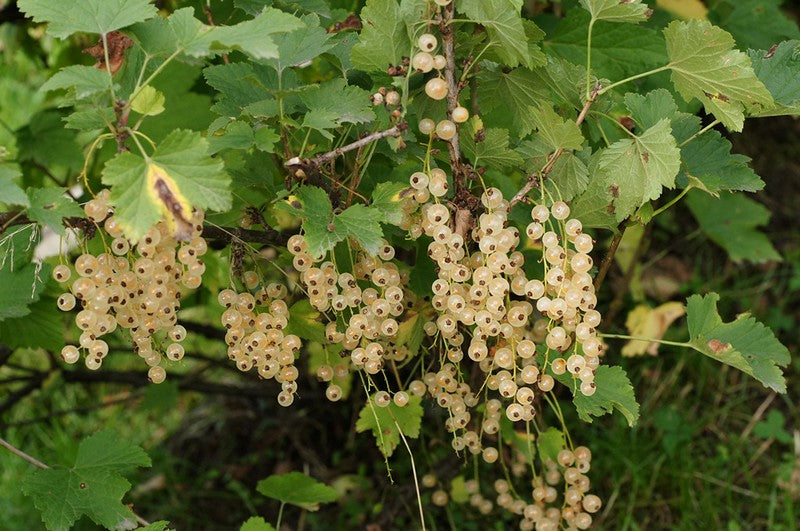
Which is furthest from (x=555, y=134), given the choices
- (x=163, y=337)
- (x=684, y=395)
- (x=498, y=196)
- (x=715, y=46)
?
(x=684, y=395)

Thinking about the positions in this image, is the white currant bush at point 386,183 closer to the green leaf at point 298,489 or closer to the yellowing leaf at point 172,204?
the yellowing leaf at point 172,204

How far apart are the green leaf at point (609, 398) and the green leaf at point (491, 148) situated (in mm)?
347

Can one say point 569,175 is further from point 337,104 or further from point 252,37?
point 252,37

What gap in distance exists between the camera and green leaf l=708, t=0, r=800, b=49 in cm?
190

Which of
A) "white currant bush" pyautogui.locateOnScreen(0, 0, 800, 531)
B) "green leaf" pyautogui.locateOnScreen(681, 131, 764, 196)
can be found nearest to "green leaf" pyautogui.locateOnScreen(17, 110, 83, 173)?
"white currant bush" pyautogui.locateOnScreen(0, 0, 800, 531)

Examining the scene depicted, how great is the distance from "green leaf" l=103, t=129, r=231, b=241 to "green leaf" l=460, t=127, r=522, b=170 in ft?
1.25

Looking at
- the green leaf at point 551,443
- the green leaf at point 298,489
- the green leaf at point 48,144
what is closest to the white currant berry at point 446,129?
the green leaf at point 551,443

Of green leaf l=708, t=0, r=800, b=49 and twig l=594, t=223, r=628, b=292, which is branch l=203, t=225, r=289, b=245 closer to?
twig l=594, t=223, r=628, b=292

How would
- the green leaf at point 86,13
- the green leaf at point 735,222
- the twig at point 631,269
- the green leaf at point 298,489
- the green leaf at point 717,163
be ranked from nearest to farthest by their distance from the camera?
the green leaf at point 86,13 < the green leaf at point 717,163 < the green leaf at point 298,489 < the twig at point 631,269 < the green leaf at point 735,222

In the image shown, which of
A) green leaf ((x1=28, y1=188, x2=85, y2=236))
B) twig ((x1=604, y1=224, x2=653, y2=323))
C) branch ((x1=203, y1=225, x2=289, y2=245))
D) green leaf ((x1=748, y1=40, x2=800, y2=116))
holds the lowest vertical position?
twig ((x1=604, y1=224, x2=653, y2=323))

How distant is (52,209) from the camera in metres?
0.99

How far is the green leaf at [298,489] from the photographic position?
1622mm

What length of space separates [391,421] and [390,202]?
0.48 meters

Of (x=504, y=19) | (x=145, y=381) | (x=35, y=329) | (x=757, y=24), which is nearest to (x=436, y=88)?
(x=504, y=19)
